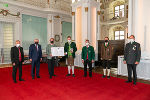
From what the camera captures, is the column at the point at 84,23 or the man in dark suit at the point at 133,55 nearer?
the man in dark suit at the point at 133,55

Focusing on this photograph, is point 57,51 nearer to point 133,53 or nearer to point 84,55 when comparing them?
point 84,55

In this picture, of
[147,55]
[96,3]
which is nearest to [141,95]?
[147,55]

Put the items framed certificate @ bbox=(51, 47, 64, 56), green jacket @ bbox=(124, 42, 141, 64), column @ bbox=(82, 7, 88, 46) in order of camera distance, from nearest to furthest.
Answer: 1. green jacket @ bbox=(124, 42, 141, 64)
2. framed certificate @ bbox=(51, 47, 64, 56)
3. column @ bbox=(82, 7, 88, 46)

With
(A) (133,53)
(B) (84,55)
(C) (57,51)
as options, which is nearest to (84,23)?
(B) (84,55)

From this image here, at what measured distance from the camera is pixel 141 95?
12.0 ft

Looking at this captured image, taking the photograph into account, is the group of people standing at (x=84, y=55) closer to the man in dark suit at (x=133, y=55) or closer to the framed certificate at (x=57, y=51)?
the man in dark suit at (x=133, y=55)

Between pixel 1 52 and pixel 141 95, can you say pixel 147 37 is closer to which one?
pixel 141 95

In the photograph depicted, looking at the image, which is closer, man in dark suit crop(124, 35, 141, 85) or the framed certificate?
man in dark suit crop(124, 35, 141, 85)

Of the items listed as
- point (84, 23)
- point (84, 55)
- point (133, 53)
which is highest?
point (84, 23)

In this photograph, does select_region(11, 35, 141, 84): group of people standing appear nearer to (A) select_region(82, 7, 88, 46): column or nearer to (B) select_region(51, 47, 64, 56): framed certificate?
(B) select_region(51, 47, 64, 56): framed certificate

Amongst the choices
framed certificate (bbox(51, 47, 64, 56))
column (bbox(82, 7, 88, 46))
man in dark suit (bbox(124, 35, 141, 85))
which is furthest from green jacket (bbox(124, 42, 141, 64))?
column (bbox(82, 7, 88, 46))

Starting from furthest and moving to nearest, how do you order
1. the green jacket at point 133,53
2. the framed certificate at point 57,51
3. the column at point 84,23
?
the column at point 84,23 < the framed certificate at point 57,51 < the green jacket at point 133,53

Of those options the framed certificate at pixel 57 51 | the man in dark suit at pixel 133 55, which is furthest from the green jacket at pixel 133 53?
the framed certificate at pixel 57 51

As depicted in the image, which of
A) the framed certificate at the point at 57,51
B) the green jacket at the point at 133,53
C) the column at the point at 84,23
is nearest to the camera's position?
the green jacket at the point at 133,53
